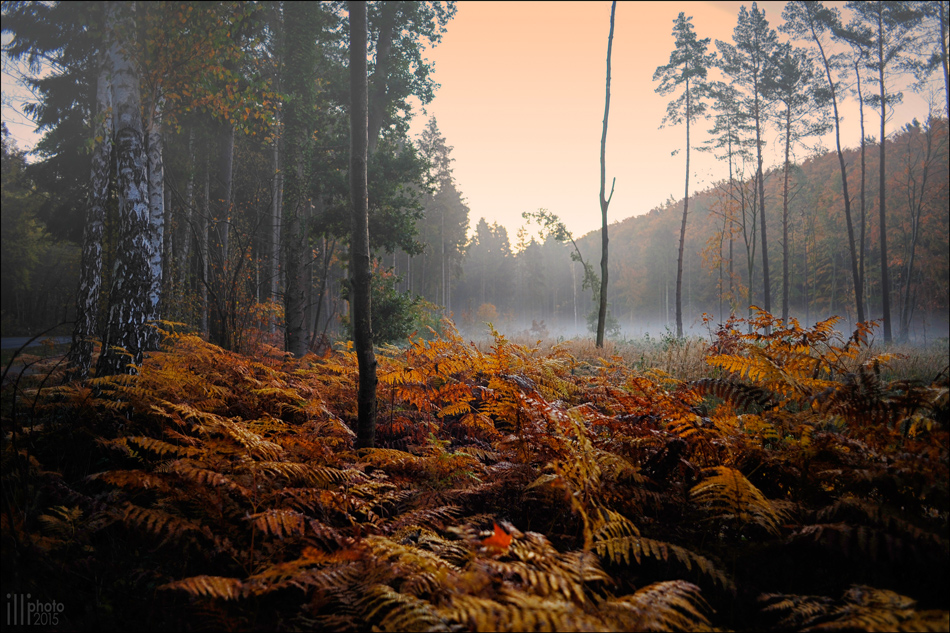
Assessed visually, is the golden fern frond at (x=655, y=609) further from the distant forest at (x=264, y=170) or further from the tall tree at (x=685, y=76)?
the tall tree at (x=685, y=76)

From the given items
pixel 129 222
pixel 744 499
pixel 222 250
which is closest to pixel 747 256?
pixel 222 250

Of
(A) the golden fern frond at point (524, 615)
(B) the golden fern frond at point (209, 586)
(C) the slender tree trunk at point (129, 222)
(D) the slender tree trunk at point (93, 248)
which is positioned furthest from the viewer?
(D) the slender tree trunk at point (93, 248)

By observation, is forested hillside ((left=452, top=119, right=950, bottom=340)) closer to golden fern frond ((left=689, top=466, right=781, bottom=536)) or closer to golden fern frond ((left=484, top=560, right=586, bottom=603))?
golden fern frond ((left=689, top=466, right=781, bottom=536))

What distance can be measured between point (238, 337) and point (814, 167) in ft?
176

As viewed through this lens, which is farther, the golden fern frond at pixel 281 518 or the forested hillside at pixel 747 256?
A: the forested hillside at pixel 747 256

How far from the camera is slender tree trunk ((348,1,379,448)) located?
10.5 ft

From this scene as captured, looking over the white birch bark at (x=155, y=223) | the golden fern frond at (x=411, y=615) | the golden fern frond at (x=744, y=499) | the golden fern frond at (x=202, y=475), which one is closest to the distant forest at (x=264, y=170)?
the white birch bark at (x=155, y=223)

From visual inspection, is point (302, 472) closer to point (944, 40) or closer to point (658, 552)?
point (658, 552)

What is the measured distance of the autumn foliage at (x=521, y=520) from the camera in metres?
1.50

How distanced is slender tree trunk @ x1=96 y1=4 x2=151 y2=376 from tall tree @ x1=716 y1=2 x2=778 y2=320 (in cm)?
2242

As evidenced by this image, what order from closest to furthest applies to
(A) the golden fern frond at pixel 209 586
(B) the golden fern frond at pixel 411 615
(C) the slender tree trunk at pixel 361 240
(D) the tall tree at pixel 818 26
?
(B) the golden fern frond at pixel 411 615
(A) the golden fern frond at pixel 209 586
(C) the slender tree trunk at pixel 361 240
(D) the tall tree at pixel 818 26

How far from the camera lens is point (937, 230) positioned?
1043 inches

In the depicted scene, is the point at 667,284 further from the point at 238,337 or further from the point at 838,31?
the point at 238,337

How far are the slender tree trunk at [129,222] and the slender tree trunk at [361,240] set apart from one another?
316 centimetres
